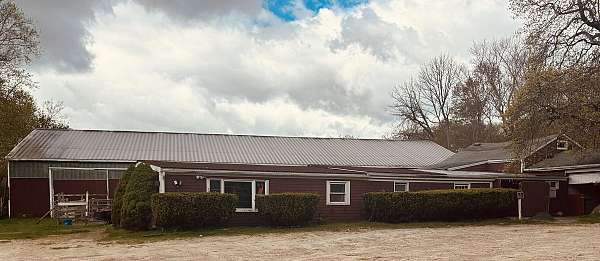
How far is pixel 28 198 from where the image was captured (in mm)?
32812

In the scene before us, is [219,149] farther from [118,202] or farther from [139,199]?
[139,199]

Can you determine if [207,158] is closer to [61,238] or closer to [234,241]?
[61,238]

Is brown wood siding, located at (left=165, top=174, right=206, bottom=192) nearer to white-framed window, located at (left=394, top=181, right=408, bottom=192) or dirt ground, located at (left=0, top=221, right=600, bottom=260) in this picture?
dirt ground, located at (left=0, top=221, right=600, bottom=260)

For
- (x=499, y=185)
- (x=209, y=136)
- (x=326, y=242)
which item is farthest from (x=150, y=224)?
(x=209, y=136)

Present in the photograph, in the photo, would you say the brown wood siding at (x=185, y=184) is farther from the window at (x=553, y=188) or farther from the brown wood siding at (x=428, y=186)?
the window at (x=553, y=188)

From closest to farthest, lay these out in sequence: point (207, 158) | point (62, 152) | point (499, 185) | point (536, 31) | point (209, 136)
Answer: point (536, 31) → point (499, 185) → point (62, 152) → point (207, 158) → point (209, 136)

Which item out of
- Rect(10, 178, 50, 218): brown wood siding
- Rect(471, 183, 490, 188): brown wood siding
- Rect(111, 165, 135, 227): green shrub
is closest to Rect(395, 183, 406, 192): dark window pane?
Rect(471, 183, 490, 188): brown wood siding

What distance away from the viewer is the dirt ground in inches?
560

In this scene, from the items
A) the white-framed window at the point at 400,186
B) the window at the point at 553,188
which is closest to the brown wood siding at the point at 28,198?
the white-framed window at the point at 400,186

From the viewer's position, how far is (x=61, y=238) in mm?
20484

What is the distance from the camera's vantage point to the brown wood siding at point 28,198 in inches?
1287

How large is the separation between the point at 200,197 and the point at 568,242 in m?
12.0

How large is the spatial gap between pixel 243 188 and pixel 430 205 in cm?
764

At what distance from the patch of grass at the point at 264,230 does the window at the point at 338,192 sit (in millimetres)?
1376
